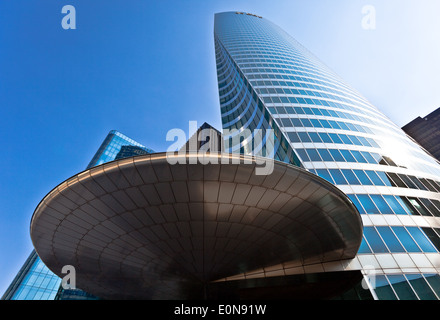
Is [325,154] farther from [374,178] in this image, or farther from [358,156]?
[374,178]

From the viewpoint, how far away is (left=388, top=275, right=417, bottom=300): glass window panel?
Result: 45.1ft

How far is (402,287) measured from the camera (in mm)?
14156

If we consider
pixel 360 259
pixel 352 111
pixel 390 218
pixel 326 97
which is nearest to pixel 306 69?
pixel 326 97

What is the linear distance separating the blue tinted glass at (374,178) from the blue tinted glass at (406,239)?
16.0ft

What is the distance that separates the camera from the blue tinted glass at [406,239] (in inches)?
643

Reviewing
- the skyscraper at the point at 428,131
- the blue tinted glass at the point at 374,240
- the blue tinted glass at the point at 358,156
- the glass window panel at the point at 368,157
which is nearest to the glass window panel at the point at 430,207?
the glass window panel at the point at 368,157

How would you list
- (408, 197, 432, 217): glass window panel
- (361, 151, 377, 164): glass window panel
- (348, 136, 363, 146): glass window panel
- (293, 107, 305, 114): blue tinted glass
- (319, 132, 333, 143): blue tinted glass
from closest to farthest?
(408, 197, 432, 217): glass window panel
(361, 151, 377, 164): glass window panel
(319, 132, 333, 143): blue tinted glass
(348, 136, 363, 146): glass window panel
(293, 107, 305, 114): blue tinted glass

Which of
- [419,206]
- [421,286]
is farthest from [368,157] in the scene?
[421,286]

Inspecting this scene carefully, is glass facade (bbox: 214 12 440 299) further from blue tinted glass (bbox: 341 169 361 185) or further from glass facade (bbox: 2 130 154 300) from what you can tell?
glass facade (bbox: 2 130 154 300)

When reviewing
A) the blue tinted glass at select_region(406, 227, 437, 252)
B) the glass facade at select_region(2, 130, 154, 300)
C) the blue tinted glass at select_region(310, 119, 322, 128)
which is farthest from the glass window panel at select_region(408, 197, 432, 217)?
the glass facade at select_region(2, 130, 154, 300)

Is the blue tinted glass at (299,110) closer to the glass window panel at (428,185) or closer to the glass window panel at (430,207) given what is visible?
the glass window panel at (428,185)

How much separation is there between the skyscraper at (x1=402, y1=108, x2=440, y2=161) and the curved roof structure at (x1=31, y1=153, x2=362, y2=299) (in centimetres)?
11523

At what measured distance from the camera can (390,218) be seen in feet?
59.9

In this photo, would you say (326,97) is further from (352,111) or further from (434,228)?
(434,228)
